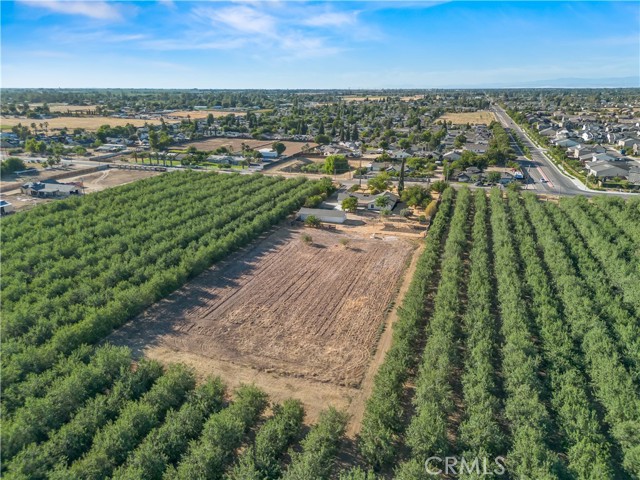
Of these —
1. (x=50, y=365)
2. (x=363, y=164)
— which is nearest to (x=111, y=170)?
(x=363, y=164)

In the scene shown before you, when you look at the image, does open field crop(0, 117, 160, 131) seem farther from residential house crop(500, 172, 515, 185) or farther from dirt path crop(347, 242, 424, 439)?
dirt path crop(347, 242, 424, 439)

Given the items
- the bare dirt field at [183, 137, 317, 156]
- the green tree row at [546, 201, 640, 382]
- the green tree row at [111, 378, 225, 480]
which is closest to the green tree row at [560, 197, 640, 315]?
the green tree row at [546, 201, 640, 382]

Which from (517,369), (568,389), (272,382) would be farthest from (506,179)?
(272,382)

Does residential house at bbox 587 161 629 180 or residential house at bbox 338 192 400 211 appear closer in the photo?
residential house at bbox 338 192 400 211

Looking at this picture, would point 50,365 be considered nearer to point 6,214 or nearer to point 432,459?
point 432,459

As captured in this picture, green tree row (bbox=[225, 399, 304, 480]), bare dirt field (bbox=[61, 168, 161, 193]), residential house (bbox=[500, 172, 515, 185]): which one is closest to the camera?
green tree row (bbox=[225, 399, 304, 480])

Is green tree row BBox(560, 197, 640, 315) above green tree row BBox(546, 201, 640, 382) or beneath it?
above

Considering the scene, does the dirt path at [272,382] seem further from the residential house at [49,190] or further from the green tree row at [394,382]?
the residential house at [49,190]

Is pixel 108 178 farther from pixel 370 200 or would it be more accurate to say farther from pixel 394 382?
pixel 394 382
